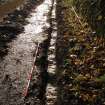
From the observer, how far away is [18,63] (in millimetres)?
12328

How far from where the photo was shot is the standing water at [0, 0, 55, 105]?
31.0ft

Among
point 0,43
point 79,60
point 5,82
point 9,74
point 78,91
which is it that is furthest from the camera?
point 0,43

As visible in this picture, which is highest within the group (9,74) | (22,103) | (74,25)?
(74,25)

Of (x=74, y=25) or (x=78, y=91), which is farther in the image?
(x=74, y=25)

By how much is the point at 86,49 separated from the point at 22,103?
202 inches

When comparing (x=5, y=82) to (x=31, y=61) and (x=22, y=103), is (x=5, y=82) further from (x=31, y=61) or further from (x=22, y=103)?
(x=31, y=61)

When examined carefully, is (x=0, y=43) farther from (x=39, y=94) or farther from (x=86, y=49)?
(x=39, y=94)

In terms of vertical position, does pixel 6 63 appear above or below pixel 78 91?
above

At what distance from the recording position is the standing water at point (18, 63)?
31.0ft

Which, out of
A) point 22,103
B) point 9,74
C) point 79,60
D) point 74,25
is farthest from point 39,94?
point 74,25

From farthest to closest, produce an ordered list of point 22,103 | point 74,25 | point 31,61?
point 74,25, point 31,61, point 22,103

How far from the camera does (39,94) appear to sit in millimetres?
9422

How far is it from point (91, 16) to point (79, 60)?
4083 millimetres

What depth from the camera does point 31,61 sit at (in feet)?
41.6
